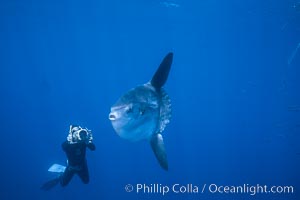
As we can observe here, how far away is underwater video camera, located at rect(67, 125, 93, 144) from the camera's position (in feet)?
18.2

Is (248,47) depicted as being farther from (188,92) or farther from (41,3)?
(41,3)

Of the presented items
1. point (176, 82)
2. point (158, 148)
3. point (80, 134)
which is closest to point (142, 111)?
point (158, 148)

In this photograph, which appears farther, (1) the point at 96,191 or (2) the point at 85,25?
(2) the point at 85,25

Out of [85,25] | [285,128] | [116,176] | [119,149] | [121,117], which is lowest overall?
[121,117]

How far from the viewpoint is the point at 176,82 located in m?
30.2

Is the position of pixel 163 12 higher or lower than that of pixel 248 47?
higher

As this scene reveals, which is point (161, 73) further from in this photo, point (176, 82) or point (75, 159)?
point (176, 82)

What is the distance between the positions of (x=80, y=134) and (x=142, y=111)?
320 cm

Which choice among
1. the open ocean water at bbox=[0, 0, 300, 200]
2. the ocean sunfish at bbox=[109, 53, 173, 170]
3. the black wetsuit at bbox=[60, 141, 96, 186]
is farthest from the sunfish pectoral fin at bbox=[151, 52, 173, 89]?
the open ocean water at bbox=[0, 0, 300, 200]

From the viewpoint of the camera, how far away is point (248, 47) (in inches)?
867

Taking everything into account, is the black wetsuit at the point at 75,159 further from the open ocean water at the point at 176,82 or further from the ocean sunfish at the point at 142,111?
the open ocean water at the point at 176,82

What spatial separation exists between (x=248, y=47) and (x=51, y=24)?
45.5ft

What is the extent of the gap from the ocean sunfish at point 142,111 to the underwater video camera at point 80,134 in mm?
2362

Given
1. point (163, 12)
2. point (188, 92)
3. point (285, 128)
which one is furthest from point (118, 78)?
point (285, 128)
